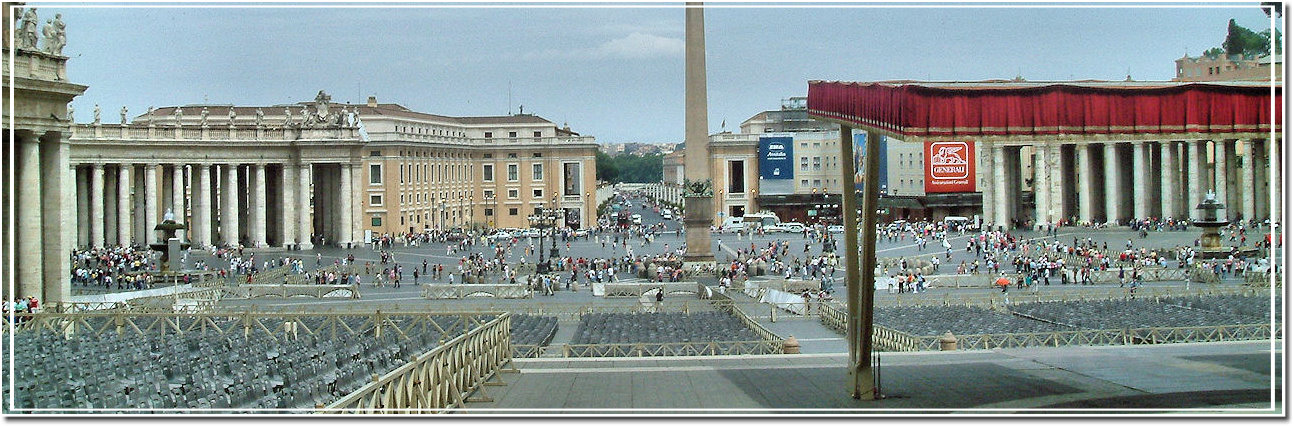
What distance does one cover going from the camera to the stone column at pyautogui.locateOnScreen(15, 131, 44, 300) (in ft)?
94.5

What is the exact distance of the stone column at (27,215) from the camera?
2880 centimetres

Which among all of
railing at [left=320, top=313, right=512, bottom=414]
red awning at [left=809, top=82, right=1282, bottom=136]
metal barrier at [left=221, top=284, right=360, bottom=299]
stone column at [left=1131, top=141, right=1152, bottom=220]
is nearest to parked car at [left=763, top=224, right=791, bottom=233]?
stone column at [left=1131, top=141, right=1152, bottom=220]

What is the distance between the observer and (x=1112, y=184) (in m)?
85.1

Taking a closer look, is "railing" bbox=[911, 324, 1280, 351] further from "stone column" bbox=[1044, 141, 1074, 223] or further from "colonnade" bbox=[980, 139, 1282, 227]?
"stone column" bbox=[1044, 141, 1074, 223]

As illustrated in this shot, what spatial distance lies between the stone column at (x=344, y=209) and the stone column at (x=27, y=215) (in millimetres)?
49311

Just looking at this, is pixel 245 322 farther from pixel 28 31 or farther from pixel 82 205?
pixel 82 205

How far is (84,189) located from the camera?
69375 millimetres

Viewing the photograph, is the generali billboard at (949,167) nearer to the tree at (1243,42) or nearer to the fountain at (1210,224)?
the tree at (1243,42)

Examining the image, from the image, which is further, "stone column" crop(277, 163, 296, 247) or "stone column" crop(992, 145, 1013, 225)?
"stone column" crop(992, 145, 1013, 225)

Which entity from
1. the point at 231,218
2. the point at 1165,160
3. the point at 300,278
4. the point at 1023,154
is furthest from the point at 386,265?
the point at 1023,154

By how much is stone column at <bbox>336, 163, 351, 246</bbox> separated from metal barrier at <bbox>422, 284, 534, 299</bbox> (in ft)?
96.9

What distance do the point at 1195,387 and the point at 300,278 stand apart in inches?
1758
